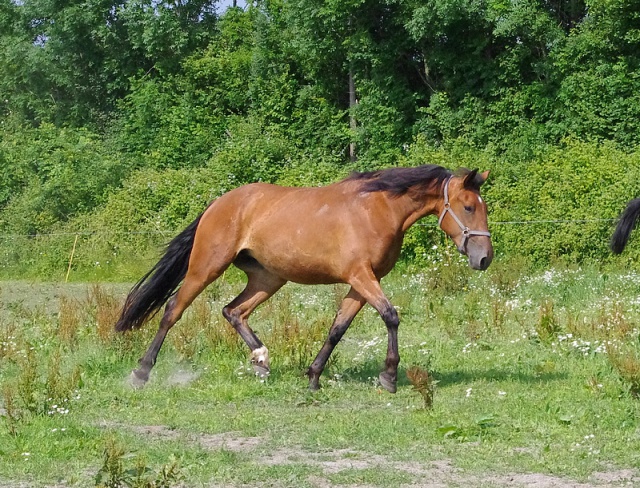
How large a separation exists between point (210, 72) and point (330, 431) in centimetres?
2884

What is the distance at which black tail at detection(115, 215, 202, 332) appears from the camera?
10242 mm

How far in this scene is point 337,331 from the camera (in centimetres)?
934

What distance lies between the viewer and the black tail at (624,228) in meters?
12.3

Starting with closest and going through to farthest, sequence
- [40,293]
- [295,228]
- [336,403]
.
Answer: [336,403], [295,228], [40,293]

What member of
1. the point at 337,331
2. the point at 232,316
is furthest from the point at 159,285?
the point at 337,331

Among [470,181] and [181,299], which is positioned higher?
[470,181]

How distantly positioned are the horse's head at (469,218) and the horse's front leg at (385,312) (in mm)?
817

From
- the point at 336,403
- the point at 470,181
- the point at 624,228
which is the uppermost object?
the point at 470,181

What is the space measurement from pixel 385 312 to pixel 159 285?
8.61 ft

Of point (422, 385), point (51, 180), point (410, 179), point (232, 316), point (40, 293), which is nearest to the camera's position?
point (422, 385)

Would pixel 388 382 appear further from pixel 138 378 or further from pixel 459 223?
pixel 138 378

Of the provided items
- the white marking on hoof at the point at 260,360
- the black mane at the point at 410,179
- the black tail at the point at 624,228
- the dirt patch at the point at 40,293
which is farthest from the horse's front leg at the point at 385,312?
the dirt patch at the point at 40,293

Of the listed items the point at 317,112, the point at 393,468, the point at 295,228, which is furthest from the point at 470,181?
the point at 317,112

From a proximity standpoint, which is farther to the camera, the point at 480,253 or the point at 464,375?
the point at 464,375
